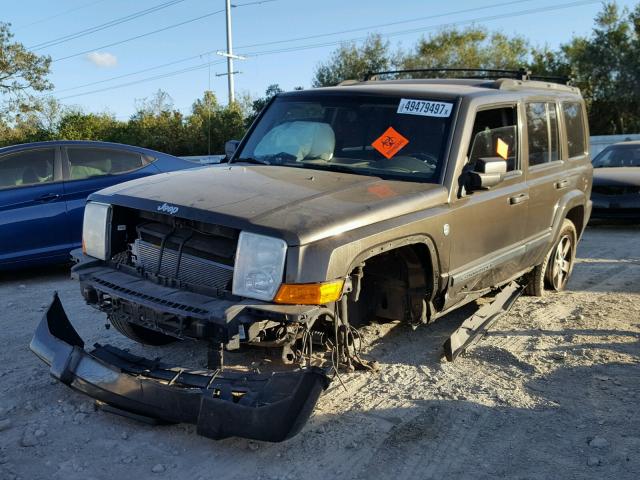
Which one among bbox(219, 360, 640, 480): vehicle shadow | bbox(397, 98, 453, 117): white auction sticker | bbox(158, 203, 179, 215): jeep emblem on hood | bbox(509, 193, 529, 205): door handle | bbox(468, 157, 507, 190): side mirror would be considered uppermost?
bbox(397, 98, 453, 117): white auction sticker

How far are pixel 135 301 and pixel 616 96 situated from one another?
34795 millimetres

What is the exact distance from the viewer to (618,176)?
1089cm

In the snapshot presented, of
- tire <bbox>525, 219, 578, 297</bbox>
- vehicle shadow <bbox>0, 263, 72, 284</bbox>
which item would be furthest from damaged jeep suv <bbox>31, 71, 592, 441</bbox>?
vehicle shadow <bbox>0, 263, 72, 284</bbox>

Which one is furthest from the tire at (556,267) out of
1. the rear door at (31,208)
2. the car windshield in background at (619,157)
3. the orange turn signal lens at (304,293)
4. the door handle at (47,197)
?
the car windshield in background at (619,157)

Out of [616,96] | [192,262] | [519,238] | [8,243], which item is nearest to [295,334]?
[192,262]

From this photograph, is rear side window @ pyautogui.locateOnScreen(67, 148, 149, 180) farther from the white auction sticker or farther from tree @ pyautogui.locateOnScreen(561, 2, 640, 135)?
tree @ pyautogui.locateOnScreen(561, 2, 640, 135)

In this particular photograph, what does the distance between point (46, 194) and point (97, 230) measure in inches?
125

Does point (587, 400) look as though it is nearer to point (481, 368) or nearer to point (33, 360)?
point (481, 368)

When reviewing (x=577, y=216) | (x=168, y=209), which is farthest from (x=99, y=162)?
(x=577, y=216)

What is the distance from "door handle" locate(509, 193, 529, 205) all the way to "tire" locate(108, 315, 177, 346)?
2871 millimetres

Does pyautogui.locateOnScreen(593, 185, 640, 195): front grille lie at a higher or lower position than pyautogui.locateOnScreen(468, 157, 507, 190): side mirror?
lower

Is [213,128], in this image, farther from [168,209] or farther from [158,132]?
[168,209]

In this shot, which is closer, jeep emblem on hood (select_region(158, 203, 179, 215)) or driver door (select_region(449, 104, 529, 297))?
jeep emblem on hood (select_region(158, 203, 179, 215))

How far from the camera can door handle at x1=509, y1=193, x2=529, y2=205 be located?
5015 millimetres
